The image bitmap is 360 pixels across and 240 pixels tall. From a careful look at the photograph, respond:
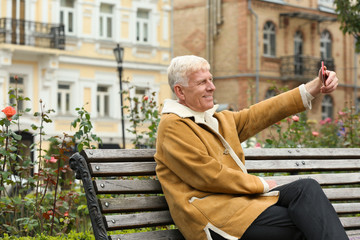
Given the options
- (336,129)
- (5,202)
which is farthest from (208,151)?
(336,129)

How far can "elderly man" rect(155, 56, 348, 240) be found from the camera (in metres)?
4.15

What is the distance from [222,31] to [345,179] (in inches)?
1196

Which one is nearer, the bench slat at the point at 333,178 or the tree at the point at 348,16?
the bench slat at the point at 333,178

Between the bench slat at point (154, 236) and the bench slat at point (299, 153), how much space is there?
87cm

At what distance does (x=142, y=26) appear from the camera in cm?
3275

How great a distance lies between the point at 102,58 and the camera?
31.2 meters

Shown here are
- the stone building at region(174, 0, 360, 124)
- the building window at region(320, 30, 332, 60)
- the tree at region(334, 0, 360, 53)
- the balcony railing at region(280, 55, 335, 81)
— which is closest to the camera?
the tree at region(334, 0, 360, 53)

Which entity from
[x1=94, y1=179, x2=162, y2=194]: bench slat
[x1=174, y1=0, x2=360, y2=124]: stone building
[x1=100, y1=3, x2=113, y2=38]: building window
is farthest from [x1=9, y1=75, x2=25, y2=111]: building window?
[x1=174, y1=0, x2=360, y2=124]: stone building

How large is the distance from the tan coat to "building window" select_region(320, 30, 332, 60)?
117ft

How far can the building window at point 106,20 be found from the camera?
31.5 metres

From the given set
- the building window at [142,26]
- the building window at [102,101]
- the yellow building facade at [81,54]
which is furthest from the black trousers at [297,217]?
the building window at [142,26]

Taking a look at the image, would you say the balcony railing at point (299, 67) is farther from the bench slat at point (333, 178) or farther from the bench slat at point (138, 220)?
the bench slat at point (138, 220)

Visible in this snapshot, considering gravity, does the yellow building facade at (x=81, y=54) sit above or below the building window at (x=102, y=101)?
above

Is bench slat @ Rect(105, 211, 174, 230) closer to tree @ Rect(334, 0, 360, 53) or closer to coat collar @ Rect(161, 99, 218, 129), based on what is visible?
coat collar @ Rect(161, 99, 218, 129)
